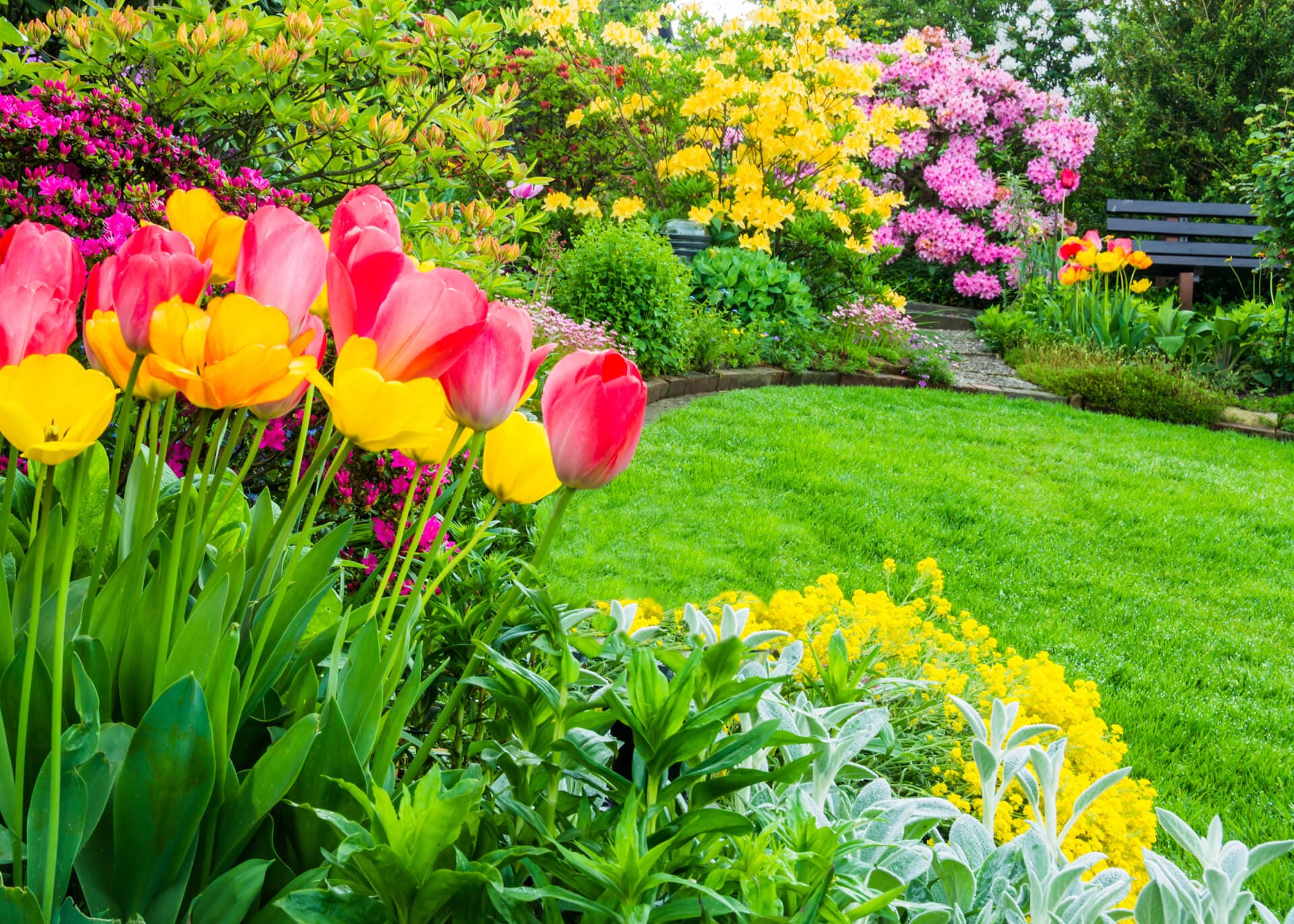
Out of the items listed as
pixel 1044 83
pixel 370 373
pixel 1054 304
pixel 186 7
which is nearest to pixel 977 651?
pixel 370 373

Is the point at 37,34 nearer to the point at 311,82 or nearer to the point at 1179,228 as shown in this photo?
the point at 311,82

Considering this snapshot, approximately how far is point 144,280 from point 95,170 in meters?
1.74

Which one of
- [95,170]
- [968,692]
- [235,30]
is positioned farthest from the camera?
[235,30]

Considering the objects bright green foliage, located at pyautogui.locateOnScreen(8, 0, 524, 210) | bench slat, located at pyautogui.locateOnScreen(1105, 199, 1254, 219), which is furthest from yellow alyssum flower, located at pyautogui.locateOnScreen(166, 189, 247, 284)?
bench slat, located at pyautogui.locateOnScreen(1105, 199, 1254, 219)

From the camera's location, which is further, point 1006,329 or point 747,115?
point 1006,329

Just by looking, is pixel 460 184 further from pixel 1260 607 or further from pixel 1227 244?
pixel 1227 244

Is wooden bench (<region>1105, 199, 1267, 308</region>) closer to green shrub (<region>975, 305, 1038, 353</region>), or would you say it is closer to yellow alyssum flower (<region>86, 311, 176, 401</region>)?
green shrub (<region>975, 305, 1038, 353</region>)

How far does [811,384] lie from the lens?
288 inches

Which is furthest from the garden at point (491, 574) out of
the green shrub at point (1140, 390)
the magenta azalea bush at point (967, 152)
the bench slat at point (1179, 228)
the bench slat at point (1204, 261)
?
the magenta azalea bush at point (967, 152)

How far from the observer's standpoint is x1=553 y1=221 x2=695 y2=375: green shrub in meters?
6.36

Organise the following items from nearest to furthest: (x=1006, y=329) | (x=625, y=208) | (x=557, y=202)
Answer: (x=625, y=208) < (x=557, y=202) < (x=1006, y=329)

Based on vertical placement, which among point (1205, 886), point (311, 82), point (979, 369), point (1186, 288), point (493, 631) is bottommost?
point (979, 369)

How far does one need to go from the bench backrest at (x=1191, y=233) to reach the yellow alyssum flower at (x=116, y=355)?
40.5 ft

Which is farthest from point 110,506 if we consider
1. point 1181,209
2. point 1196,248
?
point 1181,209
